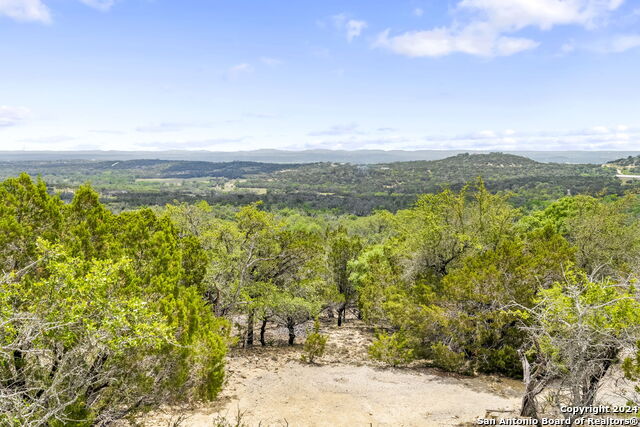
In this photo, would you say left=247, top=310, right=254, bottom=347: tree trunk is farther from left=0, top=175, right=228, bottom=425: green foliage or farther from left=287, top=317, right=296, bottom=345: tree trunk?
left=0, top=175, right=228, bottom=425: green foliage

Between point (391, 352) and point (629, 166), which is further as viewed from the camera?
point (629, 166)

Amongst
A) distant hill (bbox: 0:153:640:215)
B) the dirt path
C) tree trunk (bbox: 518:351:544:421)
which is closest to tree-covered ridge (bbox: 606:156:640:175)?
distant hill (bbox: 0:153:640:215)

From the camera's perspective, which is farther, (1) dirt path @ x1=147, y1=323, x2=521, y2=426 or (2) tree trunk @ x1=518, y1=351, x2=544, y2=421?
(1) dirt path @ x1=147, y1=323, x2=521, y2=426

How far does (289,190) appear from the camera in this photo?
165000 mm

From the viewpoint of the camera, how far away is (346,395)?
15.1 meters

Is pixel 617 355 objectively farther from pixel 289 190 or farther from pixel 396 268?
pixel 289 190

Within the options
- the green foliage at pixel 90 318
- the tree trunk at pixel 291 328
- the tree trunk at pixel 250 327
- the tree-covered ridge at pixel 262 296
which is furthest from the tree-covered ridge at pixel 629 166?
the green foliage at pixel 90 318

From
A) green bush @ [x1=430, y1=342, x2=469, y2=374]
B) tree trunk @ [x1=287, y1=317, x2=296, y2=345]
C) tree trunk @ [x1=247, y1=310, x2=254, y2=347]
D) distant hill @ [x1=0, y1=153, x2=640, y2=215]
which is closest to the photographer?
green bush @ [x1=430, y1=342, x2=469, y2=374]

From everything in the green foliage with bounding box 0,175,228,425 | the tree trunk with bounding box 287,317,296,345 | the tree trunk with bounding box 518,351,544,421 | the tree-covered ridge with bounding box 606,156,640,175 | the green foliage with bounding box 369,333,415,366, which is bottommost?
the tree trunk with bounding box 287,317,296,345

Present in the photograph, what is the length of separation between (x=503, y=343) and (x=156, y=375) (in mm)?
14891

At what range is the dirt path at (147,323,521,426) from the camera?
1292cm

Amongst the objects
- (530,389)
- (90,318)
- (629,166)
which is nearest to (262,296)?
(530,389)

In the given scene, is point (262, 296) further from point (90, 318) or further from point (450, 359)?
point (90, 318)

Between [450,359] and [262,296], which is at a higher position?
[262,296]
